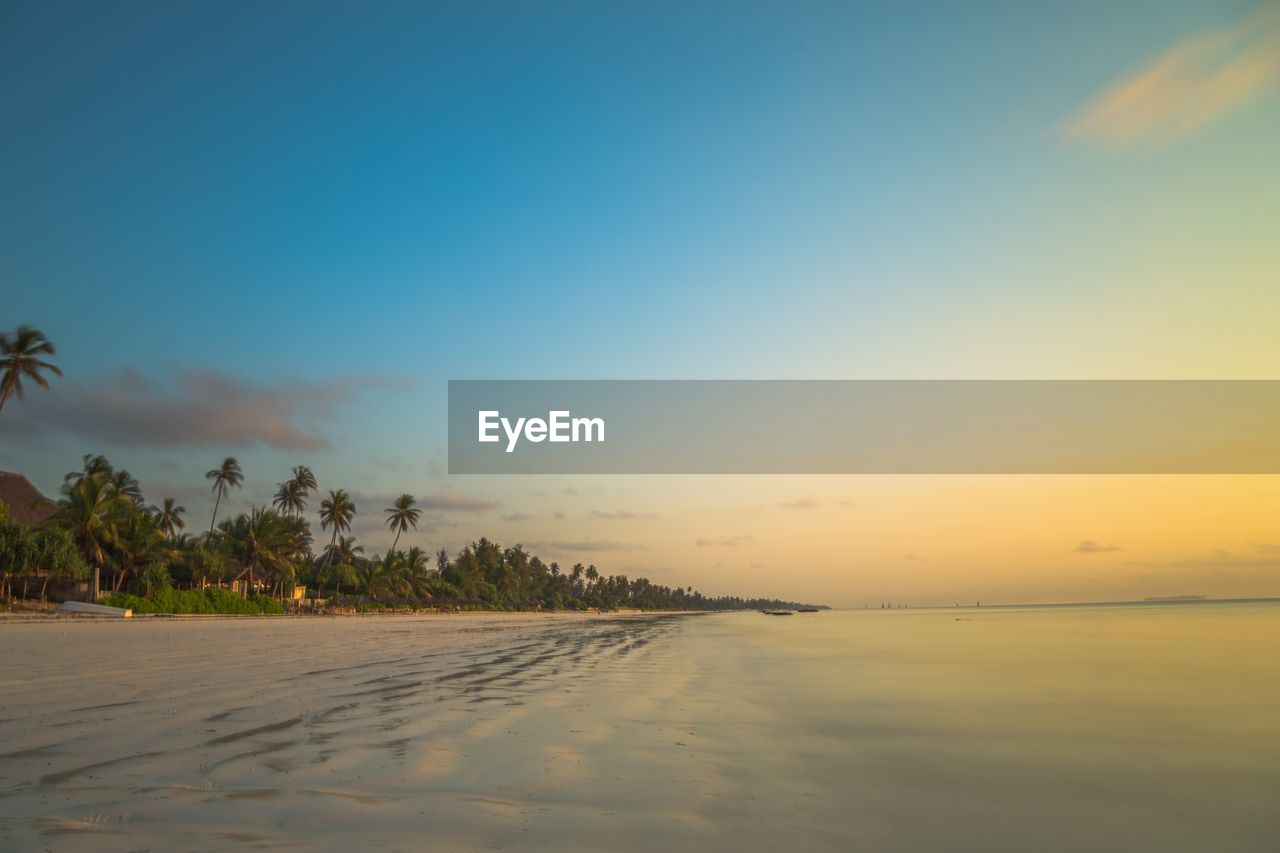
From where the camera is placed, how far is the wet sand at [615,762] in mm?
6207

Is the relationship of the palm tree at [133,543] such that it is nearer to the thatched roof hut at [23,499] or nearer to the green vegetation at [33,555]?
the green vegetation at [33,555]

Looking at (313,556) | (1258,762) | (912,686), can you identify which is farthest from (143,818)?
(313,556)

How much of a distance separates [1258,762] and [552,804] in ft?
31.2

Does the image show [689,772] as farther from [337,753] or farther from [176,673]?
[176,673]

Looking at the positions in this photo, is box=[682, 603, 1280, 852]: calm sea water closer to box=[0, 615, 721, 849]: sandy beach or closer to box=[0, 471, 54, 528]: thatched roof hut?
box=[0, 615, 721, 849]: sandy beach

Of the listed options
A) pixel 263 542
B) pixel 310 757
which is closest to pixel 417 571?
pixel 263 542

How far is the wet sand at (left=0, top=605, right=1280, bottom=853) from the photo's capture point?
6.21 m

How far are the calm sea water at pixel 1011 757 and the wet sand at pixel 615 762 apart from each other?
0.05 m

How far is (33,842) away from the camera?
5.32 m

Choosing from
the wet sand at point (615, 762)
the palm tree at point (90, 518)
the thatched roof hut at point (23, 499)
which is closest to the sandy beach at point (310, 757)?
the wet sand at point (615, 762)

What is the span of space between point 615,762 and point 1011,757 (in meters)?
5.34

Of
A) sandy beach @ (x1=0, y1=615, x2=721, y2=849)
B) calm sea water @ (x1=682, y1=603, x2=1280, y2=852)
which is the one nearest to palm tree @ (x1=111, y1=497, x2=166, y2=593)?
sandy beach @ (x1=0, y1=615, x2=721, y2=849)

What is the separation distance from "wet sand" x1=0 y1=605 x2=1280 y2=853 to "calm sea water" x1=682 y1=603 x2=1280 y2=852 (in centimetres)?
5

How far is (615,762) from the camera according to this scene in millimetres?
8891
